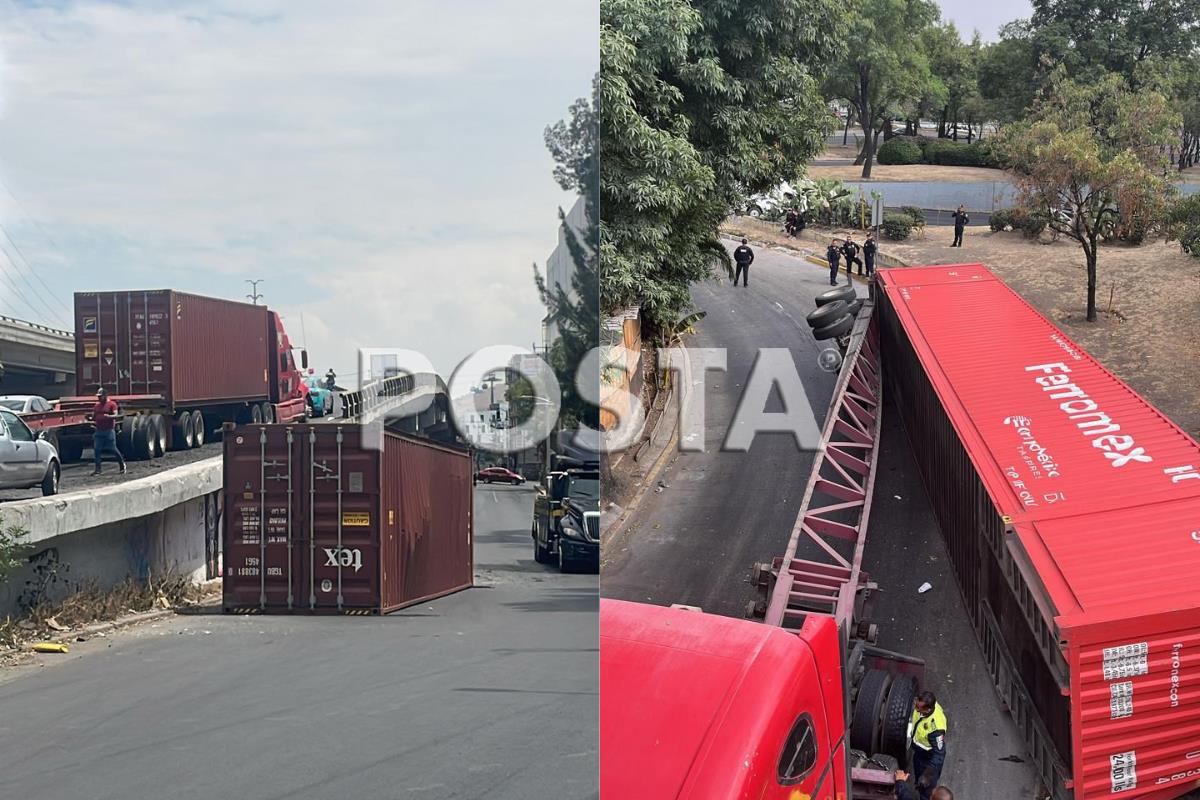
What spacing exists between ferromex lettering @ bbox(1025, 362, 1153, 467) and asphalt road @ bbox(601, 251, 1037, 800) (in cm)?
289

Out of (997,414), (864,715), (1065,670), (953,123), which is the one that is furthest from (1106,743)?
(953,123)

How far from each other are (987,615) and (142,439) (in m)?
9.73

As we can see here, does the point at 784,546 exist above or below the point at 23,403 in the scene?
below

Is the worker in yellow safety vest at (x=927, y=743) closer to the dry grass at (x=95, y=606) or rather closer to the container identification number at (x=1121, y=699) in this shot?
the container identification number at (x=1121, y=699)

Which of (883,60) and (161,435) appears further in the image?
(883,60)

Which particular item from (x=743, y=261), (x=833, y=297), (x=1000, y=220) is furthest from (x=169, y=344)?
(x=1000, y=220)

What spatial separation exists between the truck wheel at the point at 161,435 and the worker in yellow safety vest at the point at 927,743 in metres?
7.12

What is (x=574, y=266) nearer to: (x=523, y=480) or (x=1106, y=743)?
(x=523, y=480)

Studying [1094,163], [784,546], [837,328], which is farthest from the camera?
[1094,163]

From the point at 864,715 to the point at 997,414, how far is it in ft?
17.2

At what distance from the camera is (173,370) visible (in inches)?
142

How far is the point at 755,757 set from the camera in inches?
140

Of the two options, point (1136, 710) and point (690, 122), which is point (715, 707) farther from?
point (690, 122)

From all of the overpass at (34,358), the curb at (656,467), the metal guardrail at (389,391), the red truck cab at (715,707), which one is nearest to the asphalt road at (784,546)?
the curb at (656,467)
